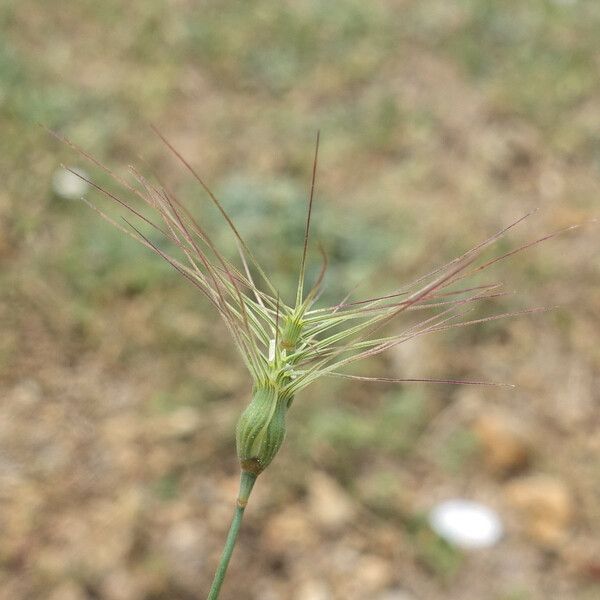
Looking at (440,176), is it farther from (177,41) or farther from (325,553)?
(325,553)

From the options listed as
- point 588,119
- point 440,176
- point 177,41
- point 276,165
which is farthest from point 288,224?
point 588,119

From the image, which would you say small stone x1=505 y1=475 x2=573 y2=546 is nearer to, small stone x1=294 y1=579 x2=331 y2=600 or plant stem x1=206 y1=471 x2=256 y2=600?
small stone x1=294 y1=579 x2=331 y2=600

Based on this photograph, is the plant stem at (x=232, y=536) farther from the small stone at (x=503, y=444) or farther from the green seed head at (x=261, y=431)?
the small stone at (x=503, y=444)

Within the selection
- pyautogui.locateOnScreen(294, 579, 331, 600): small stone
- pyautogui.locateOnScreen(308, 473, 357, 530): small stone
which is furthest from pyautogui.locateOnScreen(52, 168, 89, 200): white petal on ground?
pyautogui.locateOnScreen(294, 579, 331, 600): small stone

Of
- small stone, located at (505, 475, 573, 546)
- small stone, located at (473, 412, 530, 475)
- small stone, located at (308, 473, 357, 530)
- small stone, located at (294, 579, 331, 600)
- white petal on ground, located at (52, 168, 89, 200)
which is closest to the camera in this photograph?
small stone, located at (294, 579, 331, 600)

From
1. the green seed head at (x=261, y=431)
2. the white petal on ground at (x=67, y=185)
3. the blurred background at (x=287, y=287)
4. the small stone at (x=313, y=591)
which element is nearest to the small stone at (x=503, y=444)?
the blurred background at (x=287, y=287)
